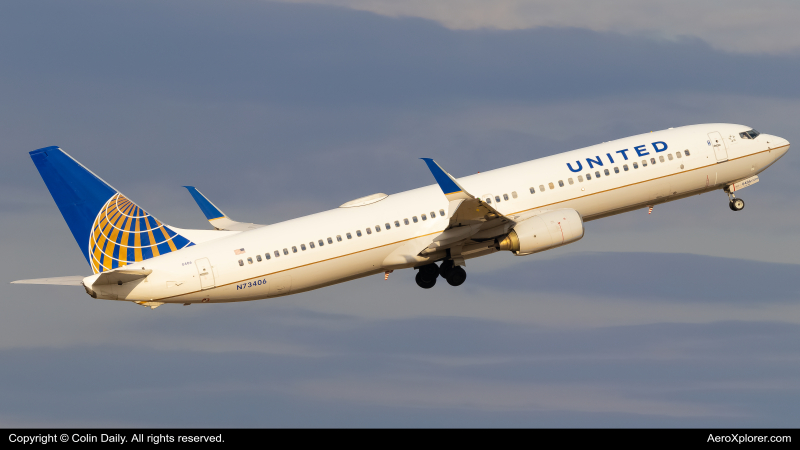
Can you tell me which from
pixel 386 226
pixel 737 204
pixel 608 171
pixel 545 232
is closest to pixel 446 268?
pixel 386 226

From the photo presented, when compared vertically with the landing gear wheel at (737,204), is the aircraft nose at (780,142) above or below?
above

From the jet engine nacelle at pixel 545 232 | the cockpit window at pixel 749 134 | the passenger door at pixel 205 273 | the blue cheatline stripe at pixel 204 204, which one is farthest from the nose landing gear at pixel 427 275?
the cockpit window at pixel 749 134

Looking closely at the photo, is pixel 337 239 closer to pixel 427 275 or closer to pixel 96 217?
pixel 427 275

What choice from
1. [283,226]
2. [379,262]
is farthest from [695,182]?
[283,226]

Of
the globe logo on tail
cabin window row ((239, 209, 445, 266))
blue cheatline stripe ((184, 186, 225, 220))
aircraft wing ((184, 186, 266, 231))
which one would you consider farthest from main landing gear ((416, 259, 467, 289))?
blue cheatline stripe ((184, 186, 225, 220))

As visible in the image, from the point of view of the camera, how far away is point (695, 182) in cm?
5819

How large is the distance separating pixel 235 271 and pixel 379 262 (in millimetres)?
7579

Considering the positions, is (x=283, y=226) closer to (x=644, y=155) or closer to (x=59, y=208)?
(x=59, y=208)

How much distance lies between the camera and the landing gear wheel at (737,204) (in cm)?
6031

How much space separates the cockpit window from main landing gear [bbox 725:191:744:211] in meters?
3.41

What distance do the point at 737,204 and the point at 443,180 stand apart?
67.0 feet

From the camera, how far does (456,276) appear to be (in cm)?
5647

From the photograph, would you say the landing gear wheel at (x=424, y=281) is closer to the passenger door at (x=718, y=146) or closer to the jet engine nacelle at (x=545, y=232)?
the jet engine nacelle at (x=545, y=232)

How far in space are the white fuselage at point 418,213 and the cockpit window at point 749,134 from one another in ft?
0.90
